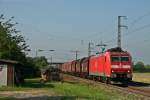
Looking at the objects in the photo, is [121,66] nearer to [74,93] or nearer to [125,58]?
[125,58]

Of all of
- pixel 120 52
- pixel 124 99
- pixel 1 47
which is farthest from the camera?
pixel 1 47

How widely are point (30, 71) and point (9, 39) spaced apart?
2151 centimetres

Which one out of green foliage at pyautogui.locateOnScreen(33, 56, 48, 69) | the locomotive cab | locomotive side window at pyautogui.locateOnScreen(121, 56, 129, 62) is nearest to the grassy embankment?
the locomotive cab

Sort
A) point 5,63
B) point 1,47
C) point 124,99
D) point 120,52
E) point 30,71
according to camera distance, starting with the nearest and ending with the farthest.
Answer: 1. point 124,99
2. point 5,63
3. point 120,52
4. point 1,47
5. point 30,71

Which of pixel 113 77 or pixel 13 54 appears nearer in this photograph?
pixel 113 77

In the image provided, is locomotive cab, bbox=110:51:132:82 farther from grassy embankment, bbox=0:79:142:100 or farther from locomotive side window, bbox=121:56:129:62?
grassy embankment, bbox=0:79:142:100

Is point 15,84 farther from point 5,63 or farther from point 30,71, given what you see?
point 30,71

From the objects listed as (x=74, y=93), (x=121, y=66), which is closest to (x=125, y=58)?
(x=121, y=66)

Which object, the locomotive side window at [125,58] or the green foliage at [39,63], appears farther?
the green foliage at [39,63]

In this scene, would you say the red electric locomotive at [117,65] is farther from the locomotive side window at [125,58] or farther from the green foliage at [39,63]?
the green foliage at [39,63]

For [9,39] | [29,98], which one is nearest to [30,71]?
[9,39]

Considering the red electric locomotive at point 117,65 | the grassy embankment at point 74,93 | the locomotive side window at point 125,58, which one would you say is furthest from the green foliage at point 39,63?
the grassy embankment at point 74,93

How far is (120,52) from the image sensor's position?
1795 inches

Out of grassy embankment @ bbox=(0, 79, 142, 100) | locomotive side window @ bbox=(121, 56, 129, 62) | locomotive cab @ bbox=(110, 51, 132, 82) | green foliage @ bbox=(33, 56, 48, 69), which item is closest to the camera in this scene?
grassy embankment @ bbox=(0, 79, 142, 100)
